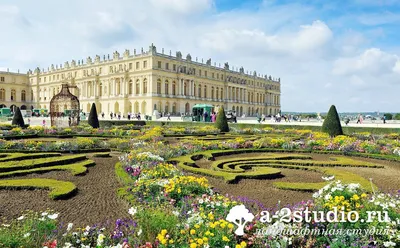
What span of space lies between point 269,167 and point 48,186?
18.3 ft

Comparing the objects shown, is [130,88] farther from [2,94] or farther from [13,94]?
[2,94]

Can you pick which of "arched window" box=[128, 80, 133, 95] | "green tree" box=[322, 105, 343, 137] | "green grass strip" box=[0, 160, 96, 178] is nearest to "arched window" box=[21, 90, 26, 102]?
"arched window" box=[128, 80, 133, 95]

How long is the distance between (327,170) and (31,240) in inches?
293

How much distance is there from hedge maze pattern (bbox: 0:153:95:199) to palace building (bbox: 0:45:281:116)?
154 ft

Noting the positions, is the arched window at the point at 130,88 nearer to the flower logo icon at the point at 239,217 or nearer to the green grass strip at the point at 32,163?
the green grass strip at the point at 32,163

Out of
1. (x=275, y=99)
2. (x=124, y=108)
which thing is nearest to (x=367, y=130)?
(x=124, y=108)

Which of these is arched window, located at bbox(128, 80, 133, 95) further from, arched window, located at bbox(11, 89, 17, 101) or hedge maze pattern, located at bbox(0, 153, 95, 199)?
hedge maze pattern, located at bbox(0, 153, 95, 199)

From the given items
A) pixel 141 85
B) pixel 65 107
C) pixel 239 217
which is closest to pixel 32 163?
pixel 239 217

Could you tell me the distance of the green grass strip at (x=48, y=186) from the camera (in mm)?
6055

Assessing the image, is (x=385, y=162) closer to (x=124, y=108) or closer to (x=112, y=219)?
(x=112, y=219)

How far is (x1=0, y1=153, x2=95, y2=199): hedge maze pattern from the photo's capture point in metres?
6.47

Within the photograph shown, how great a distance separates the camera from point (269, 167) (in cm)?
925

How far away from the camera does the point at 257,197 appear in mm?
6332

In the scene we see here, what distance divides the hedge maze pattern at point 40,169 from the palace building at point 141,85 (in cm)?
4688
